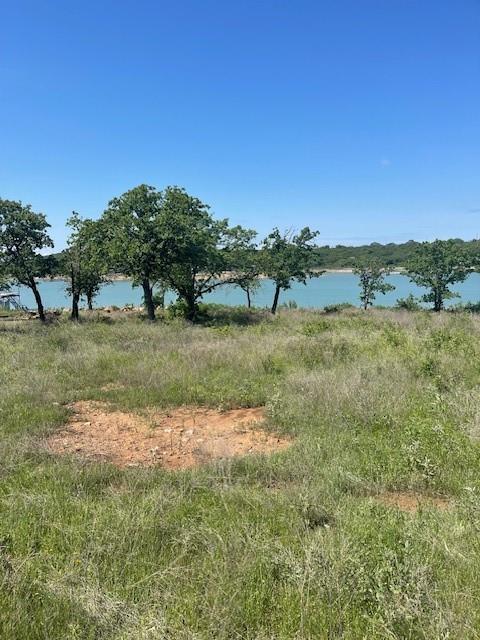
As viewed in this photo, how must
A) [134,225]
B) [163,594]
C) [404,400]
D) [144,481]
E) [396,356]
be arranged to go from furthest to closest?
[134,225] < [396,356] < [404,400] < [144,481] < [163,594]

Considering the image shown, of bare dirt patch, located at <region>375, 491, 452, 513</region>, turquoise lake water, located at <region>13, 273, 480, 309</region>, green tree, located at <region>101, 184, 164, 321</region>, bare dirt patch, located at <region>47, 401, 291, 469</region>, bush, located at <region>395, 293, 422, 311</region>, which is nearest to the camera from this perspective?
bare dirt patch, located at <region>375, 491, 452, 513</region>

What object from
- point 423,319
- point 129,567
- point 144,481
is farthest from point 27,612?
point 423,319

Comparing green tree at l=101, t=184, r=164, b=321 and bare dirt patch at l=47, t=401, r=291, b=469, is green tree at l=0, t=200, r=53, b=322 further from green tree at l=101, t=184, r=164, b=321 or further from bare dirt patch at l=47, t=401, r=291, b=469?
bare dirt patch at l=47, t=401, r=291, b=469

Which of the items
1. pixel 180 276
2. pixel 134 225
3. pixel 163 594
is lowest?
pixel 163 594

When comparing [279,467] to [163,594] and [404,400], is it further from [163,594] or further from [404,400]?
[404,400]

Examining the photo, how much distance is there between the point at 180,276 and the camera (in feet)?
69.4

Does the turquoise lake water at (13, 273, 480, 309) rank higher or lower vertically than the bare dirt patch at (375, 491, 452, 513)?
higher

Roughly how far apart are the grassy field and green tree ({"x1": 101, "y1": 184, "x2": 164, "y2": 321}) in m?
11.9

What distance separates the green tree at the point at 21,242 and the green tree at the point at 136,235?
3.19 meters

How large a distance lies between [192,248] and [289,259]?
8.76 metres

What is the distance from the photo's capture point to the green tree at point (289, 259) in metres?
26.8

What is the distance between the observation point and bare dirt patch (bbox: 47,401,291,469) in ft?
18.6

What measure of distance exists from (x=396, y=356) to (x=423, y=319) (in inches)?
460

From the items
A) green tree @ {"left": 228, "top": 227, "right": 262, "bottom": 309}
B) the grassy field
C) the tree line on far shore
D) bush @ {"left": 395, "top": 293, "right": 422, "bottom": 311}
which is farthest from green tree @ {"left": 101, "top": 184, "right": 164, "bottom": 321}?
bush @ {"left": 395, "top": 293, "right": 422, "bottom": 311}
